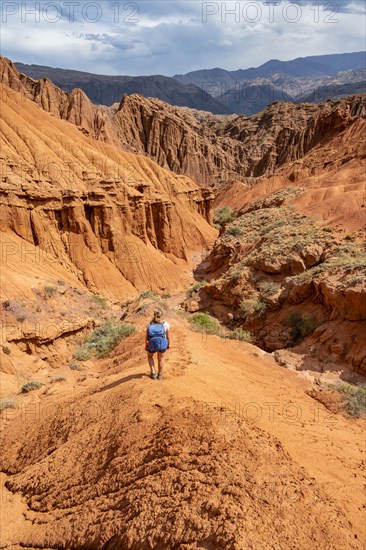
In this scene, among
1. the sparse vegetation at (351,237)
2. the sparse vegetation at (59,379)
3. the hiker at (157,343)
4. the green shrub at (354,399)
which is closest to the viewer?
the hiker at (157,343)

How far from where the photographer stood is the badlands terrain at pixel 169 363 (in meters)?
4.32

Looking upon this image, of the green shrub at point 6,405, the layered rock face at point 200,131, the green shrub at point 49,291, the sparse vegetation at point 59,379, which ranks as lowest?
the sparse vegetation at point 59,379

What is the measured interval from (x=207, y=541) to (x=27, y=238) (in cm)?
2173

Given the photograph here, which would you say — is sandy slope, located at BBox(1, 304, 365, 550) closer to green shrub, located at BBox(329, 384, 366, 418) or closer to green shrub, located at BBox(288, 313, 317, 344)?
green shrub, located at BBox(329, 384, 366, 418)

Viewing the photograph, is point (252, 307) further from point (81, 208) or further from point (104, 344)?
point (81, 208)

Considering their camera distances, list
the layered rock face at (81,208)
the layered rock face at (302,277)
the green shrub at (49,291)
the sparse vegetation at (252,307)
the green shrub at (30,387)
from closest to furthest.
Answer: the green shrub at (30,387) < the layered rock face at (302,277) < the green shrub at (49,291) < the sparse vegetation at (252,307) < the layered rock face at (81,208)

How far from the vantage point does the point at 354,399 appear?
866 centimetres

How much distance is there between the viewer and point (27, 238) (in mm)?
23016

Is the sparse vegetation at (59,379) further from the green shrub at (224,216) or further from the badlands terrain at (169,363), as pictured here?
the green shrub at (224,216)

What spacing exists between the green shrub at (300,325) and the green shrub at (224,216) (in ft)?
101

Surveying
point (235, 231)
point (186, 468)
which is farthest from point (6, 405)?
point (235, 231)

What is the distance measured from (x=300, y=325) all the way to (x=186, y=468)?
11392mm

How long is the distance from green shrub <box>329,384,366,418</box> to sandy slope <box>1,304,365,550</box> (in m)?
0.37

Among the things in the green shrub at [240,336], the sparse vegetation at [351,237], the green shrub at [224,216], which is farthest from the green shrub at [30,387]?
the green shrub at [224,216]
